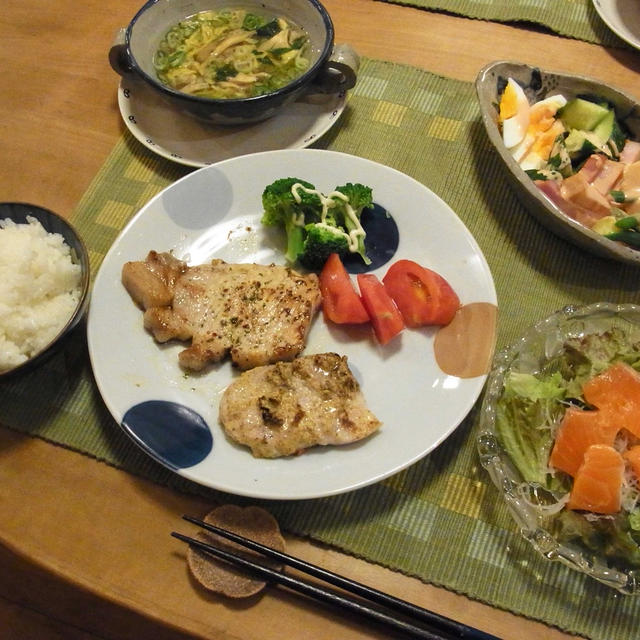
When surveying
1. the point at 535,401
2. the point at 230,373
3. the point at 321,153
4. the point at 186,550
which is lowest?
the point at 186,550

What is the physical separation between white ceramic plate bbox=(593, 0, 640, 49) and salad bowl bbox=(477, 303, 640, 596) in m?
1.65

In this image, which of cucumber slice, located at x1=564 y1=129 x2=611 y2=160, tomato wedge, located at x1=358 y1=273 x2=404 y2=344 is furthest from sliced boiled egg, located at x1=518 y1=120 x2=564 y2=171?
tomato wedge, located at x1=358 y1=273 x2=404 y2=344

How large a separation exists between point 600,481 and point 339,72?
1830 mm

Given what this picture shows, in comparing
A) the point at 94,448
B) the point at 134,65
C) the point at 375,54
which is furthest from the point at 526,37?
the point at 94,448

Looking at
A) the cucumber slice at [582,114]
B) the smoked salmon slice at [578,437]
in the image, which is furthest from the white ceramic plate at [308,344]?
the cucumber slice at [582,114]

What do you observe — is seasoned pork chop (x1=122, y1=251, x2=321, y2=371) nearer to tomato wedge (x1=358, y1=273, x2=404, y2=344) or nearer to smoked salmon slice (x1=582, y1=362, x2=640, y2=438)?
tomato wedge (x1=358, y1=273, x2=404, y2=344)

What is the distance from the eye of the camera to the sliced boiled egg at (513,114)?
2230 mm

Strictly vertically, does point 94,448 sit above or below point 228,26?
below

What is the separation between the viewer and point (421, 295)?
1.91m

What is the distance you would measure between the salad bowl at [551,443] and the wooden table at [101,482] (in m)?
0.24

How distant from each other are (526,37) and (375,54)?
2.48ft

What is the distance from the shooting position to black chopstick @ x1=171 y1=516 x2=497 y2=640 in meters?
1.44

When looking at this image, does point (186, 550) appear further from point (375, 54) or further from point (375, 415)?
point (375, 54)

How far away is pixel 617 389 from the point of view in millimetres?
1615
